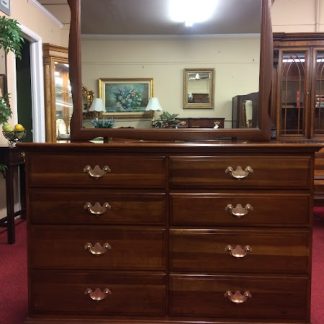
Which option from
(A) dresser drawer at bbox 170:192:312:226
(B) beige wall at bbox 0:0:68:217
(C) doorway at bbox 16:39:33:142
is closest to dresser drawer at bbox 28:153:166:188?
(A) dresser drawer at bbox 170:192:312:226

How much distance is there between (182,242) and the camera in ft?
4.82

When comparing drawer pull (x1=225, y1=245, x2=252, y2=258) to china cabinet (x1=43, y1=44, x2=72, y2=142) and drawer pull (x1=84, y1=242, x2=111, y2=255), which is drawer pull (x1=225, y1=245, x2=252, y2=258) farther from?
china cabinet (x1=43, y1=44, x2=72, y2=142)

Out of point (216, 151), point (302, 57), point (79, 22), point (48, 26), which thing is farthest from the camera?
point (48, 26)

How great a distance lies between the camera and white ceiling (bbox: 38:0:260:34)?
1635mm

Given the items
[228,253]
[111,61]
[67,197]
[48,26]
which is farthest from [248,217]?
[48,26]

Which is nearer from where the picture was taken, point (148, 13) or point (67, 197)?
point (67, 197)

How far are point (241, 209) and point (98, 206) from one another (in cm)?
61

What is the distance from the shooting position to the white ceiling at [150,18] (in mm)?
1635

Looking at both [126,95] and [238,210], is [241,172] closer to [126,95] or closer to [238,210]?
[238,210]

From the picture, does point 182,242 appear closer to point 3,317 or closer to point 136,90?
point 136,90

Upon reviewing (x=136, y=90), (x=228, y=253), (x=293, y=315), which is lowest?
(x=293, y=315)

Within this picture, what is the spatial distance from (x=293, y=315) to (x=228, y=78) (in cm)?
111

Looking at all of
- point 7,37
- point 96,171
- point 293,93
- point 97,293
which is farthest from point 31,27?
point 97,293

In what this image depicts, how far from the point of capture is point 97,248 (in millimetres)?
1487
